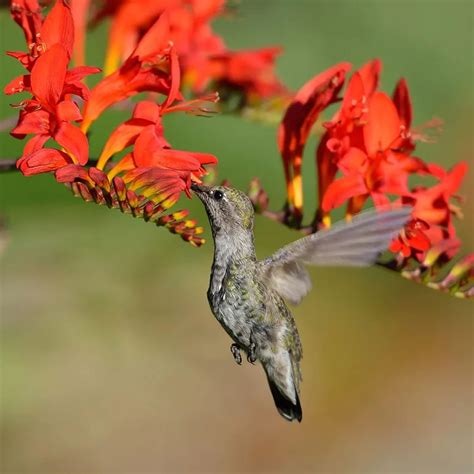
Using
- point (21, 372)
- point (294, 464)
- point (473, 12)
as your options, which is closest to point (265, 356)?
point (21, 372)

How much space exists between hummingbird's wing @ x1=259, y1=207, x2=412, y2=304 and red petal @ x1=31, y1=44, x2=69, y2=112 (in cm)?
49

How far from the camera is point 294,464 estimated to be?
482cm

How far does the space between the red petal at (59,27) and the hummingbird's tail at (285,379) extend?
76 cm

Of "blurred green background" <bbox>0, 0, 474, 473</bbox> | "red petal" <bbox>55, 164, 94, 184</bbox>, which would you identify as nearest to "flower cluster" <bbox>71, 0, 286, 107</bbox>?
"red petal" <bbox>55, 164, 94, 184</bbox>

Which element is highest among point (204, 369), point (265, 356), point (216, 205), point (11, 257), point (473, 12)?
point (216, 205)

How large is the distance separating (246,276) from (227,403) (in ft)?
10.3

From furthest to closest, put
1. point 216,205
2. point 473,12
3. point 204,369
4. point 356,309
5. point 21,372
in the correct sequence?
point 473,12 → point 356,309 → point 204,369 → point 21,372 → point 216,205

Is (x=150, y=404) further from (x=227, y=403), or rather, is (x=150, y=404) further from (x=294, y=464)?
(x=294, y=464)

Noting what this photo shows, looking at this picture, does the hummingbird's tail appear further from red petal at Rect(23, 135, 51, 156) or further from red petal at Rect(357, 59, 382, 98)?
red petal at Rect(23, 135, 51, 156)

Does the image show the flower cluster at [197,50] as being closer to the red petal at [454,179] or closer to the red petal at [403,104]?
the red petal at [403,104]

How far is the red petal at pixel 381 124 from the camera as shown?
173 centimetres

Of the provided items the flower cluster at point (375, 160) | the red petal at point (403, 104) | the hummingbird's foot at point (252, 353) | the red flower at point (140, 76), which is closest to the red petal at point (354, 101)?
the flower cluster at point (375, 160)

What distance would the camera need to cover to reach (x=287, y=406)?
196 centimetres

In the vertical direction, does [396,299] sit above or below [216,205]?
below
